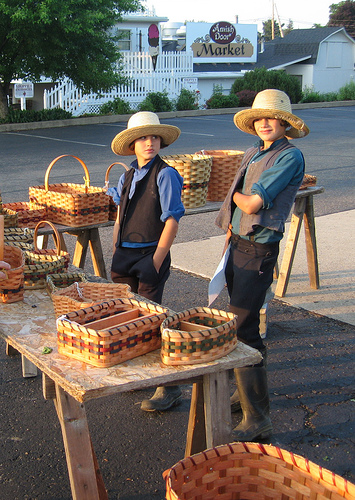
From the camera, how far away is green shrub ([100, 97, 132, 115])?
2469 centimetres

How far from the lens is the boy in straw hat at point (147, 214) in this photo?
361 cm

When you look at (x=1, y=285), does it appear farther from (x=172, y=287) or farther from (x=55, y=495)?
(x=172, y=287)

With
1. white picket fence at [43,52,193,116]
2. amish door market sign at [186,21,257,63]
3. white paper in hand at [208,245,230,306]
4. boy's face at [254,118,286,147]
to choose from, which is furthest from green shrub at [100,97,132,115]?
white paper in hand at [208,245,230,306]

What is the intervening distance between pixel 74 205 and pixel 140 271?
3.65 ft

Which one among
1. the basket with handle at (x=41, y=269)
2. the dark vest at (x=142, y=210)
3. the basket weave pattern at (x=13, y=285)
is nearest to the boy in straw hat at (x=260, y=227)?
the dark vest at (x=142, y=210)

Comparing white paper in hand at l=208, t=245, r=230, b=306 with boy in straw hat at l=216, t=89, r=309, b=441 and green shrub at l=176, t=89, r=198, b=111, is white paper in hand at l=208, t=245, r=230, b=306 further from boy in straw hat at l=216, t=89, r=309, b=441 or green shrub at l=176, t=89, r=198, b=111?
green shrub at l=176, t=89, r=198, b=111

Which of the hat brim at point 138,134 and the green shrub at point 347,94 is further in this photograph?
the green shrub at point 347,94

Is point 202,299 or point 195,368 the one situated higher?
point 195,368

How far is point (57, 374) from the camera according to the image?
91.4 inches

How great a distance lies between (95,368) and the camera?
2.38 metres

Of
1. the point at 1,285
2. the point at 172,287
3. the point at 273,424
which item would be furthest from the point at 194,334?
the point at 172,287

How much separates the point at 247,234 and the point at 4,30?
61.0 ft

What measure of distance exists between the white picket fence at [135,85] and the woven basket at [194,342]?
23.0 m

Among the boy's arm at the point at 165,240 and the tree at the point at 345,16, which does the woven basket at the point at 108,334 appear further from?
the tree at the point at 345,16
